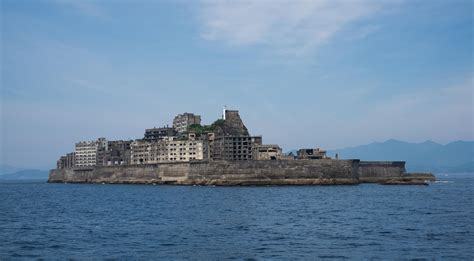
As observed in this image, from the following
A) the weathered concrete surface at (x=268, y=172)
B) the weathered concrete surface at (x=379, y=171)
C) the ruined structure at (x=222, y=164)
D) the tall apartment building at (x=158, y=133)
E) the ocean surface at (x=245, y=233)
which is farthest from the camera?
the tall apartment building at (x=158, y=133)

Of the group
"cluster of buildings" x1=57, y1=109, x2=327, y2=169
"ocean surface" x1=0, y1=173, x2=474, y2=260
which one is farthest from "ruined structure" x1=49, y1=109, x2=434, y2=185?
"ocean surface" x1=0, y1=173, x2=474, y2=260

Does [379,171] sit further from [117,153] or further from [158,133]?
[117,153]

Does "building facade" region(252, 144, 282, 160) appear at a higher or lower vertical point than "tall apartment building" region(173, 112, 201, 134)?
lower

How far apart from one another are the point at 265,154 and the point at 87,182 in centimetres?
6685

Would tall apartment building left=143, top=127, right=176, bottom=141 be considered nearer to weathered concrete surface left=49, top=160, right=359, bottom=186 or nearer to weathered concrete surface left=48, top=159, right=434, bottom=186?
weathered concrete surface left=48, top=159, right=434, bottom=186

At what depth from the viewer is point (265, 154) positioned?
148 m

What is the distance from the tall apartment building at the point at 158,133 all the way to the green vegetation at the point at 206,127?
7444mm

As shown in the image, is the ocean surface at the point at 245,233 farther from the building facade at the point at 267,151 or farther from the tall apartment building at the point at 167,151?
the tall apartment building at the point at 167,151

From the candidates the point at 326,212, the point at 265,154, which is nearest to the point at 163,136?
the point at 265,154

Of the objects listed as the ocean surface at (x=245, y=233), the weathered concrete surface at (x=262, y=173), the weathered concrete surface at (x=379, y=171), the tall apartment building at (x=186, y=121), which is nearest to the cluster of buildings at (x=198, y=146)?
the tall apartment building at (x=186, y=121)

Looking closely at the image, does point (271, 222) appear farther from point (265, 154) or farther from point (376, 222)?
point (265, 154)

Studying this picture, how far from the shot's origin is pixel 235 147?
154 m

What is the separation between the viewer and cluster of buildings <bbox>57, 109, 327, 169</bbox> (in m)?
153

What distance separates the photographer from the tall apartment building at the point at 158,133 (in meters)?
192
